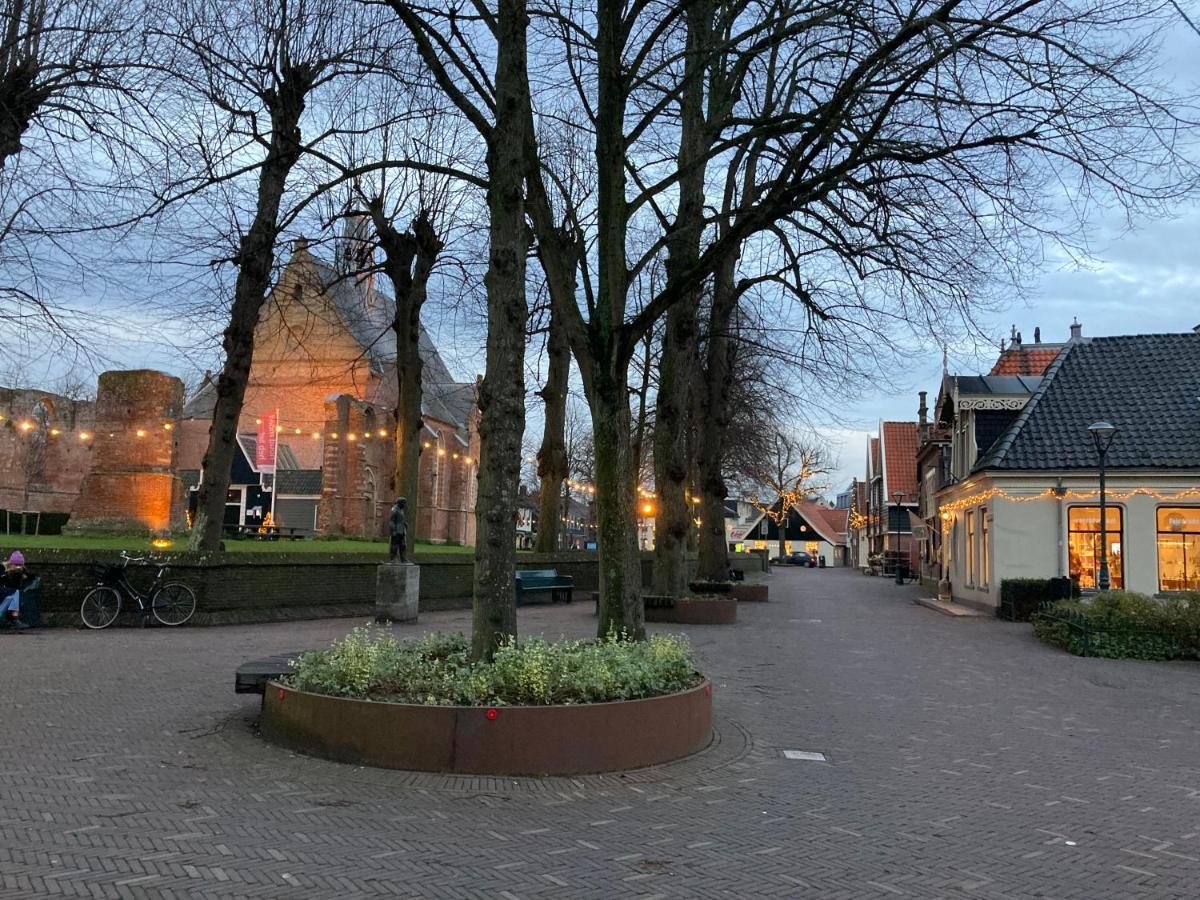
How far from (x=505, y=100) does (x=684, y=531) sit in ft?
42.6

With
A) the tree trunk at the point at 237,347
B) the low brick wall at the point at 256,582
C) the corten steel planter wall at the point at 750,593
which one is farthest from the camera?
the corten steel planter wall at the point at 750,593

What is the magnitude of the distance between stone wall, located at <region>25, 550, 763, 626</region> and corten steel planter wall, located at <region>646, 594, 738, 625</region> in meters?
5.82

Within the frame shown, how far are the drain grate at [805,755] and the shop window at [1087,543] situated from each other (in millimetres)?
17352

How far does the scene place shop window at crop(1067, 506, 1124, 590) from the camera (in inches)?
874

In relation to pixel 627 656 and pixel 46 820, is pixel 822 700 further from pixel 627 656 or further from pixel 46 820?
pixel 46 820

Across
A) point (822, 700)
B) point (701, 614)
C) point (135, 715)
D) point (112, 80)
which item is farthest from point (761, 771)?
point (701, 614)

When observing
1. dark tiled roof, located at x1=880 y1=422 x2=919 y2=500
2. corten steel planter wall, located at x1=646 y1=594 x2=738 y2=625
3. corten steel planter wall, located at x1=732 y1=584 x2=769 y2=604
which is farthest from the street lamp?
dark tiled roof, located at x1=880 y1=422 x2=919 y2=500

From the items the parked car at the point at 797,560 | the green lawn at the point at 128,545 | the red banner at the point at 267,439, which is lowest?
the parked car at the point at 797,560

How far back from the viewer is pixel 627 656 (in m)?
7.68

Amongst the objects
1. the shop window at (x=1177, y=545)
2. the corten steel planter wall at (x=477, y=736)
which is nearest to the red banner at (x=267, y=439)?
the shop window at (x=1177, y=545)

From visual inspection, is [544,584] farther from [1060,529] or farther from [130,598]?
[1060,529]

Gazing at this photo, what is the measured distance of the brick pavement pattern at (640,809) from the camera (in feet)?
14.8

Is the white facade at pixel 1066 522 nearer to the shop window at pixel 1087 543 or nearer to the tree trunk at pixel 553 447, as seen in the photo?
the shop window at pixel 1087 543

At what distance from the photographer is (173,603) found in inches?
615
